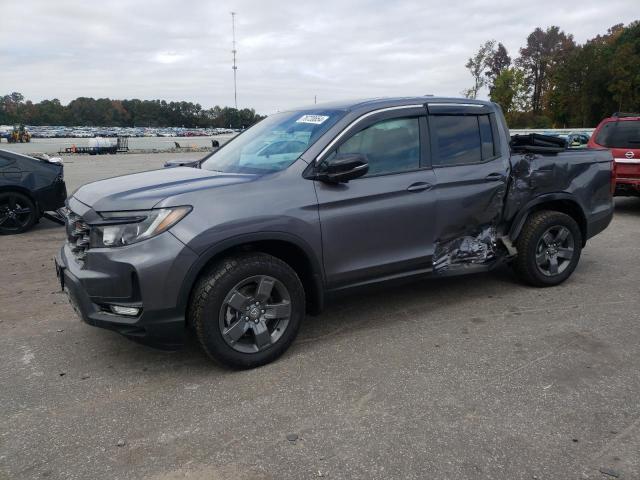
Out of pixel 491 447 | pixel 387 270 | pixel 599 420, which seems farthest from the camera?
pixel 387 270

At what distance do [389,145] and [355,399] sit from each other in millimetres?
1994

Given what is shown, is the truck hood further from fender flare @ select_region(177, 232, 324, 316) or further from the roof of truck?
the roof of truck

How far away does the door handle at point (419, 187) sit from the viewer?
4.16m

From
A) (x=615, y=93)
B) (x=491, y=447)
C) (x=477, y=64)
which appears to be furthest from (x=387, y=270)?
(x=477, y=64)

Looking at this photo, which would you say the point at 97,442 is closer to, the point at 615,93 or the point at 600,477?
the point at 600,477

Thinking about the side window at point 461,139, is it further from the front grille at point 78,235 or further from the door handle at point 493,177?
the front grille at point 78,235

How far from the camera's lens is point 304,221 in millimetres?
3646

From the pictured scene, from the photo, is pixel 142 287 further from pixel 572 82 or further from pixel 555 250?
pixel 572 82

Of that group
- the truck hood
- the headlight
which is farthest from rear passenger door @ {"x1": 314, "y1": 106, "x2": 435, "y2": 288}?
the headlight

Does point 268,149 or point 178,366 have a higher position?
point 268,149

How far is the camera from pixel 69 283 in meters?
3.53

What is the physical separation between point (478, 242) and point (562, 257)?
119cm

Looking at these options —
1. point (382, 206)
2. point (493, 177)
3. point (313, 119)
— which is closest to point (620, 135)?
point (493, 177)

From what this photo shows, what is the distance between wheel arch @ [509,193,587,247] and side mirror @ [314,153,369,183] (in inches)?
78.4
